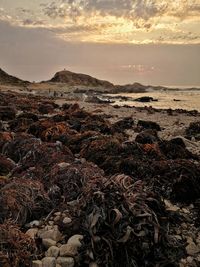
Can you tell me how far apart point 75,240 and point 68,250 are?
0.54 feet

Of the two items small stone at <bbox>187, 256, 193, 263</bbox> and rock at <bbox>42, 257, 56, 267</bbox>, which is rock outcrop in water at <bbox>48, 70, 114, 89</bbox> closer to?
small stone at <bbox>187, 256, 193, 263</bbox>

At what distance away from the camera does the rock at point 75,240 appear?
3.69 m

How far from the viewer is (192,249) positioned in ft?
13.2

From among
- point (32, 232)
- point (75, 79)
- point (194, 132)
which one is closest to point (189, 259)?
point (32, 232)

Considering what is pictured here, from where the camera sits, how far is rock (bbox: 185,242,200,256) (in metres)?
3.96

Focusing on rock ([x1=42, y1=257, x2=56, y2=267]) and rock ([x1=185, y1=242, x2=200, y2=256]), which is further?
rock ([x1=185, y1=242, x2=200, y2=256])

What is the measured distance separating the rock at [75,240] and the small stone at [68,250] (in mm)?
40

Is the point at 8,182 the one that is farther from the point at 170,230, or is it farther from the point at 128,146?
the point at 128,146

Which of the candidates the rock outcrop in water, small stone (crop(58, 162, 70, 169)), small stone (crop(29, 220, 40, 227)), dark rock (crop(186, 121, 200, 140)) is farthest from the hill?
small stone (crop(29, 220, 40, 227))

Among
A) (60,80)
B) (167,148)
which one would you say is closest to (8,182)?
(167,148)

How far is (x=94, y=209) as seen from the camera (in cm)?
395

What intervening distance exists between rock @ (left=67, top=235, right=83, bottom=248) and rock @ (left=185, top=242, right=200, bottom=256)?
1.17 metres

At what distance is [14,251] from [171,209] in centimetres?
232

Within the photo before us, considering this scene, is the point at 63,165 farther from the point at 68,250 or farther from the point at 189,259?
the point at 189,259
